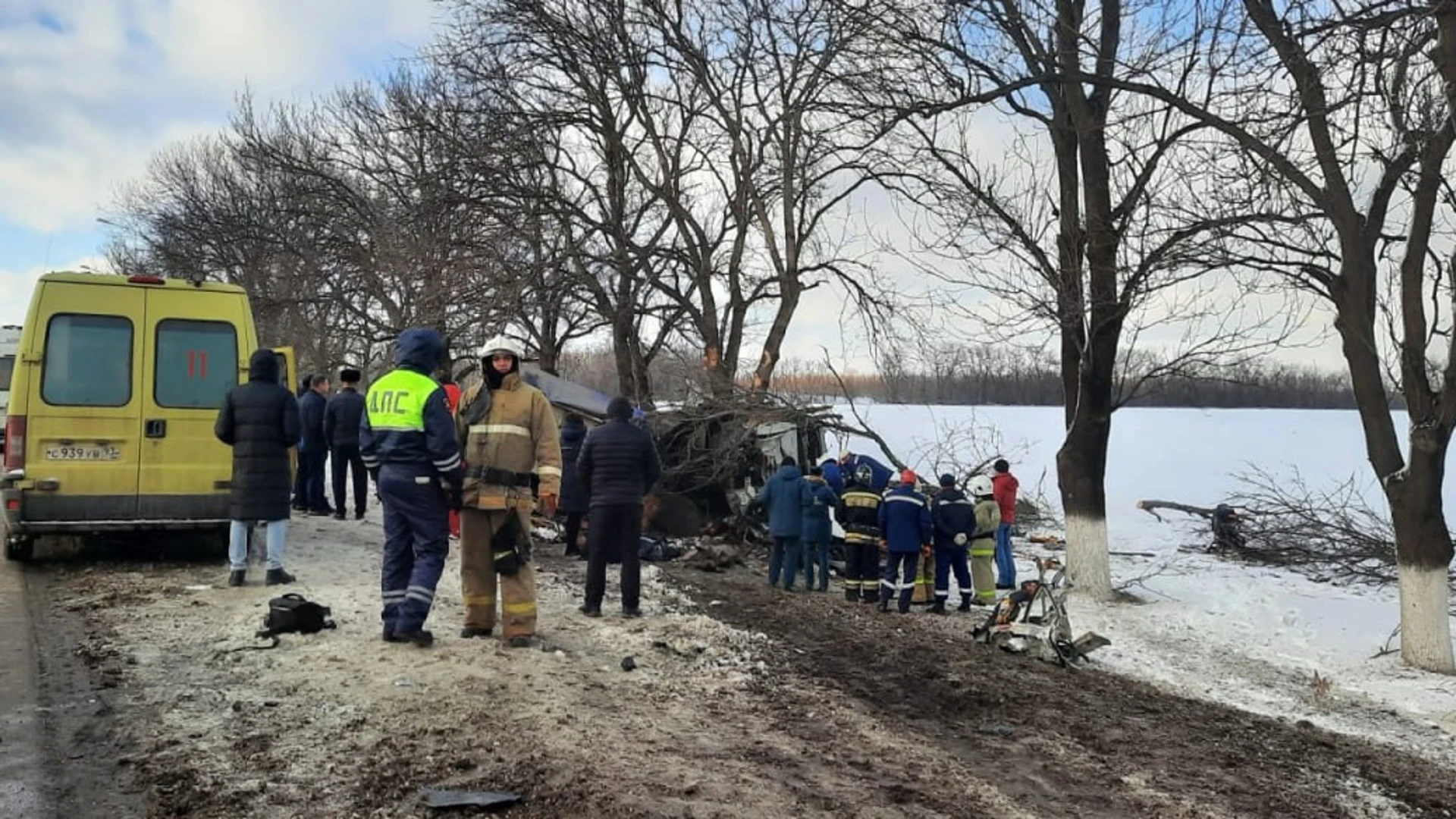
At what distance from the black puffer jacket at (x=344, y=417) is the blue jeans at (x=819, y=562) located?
506 centimetres

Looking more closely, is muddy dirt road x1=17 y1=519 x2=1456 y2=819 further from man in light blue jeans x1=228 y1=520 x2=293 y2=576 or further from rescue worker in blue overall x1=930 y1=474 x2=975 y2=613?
rescue worker in blue overall x1=930 y1=474 x2=975 y2=613

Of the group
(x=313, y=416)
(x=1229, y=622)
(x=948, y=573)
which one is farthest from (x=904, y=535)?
(x=313, y=416)

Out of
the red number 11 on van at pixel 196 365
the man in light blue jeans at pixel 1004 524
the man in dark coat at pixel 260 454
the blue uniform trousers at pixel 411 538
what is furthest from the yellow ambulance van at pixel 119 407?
the man in light blue jeans at pixel 1004 524

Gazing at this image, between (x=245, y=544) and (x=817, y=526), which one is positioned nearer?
(x=245, y=544)

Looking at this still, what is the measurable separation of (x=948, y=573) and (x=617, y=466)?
4.16 metres

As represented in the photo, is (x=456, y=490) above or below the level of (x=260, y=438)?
below

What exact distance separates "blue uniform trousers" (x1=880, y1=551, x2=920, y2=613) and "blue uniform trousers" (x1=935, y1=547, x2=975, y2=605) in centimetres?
23

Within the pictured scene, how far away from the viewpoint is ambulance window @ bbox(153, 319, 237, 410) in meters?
8.70

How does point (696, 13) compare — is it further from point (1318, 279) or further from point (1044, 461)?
point (1044, 461)

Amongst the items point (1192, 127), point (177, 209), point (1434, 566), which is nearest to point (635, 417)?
point (1192, 127)

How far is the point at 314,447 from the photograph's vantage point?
12.3 m

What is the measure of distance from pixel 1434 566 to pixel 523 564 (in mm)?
7615

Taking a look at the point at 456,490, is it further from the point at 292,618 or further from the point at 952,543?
the point at 952,543

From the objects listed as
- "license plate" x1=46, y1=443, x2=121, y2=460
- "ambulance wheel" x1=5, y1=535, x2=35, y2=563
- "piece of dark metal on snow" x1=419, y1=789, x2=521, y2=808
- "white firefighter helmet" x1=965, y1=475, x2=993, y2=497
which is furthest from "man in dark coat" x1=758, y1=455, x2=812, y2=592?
"piece of dark metal on snow" x1=419, y1=789, x2=521, y2=808
